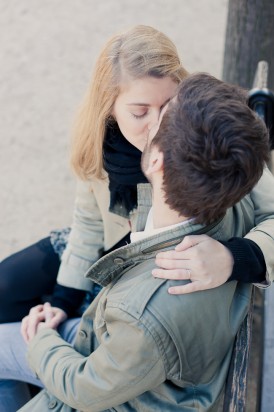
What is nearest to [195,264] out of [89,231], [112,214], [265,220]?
[265,220]

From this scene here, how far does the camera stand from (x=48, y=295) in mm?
2465

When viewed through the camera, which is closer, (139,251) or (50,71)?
(139,251)

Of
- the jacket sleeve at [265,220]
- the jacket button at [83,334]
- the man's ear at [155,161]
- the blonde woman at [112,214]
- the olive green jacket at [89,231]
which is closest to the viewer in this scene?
the man's ear at [155,161]

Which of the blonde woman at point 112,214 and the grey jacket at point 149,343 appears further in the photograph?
the blonde woman at point 112,214

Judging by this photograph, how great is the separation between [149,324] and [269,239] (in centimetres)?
52

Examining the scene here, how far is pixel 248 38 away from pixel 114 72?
175 centimetres

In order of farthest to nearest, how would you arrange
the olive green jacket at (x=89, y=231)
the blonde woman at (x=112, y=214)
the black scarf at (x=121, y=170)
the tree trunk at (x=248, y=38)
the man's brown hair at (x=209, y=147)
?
the tree trunk at (x=248, y=38) < the olive green jacket at (x=89, y=231) < the black scarf at (x=121, y=170) < the blonde woman at (x=112, y=214) < the man's brown hair at (x=209, y=147)

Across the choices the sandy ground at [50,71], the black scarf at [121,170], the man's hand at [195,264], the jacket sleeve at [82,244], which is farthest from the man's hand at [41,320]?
the sandy ground at [50,71]

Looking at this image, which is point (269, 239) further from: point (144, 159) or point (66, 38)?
point (66, 38)

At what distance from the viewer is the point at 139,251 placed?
1.64 metres

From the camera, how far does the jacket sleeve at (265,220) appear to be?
1.78 metres

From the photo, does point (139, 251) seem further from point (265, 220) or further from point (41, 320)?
point (41, 320)

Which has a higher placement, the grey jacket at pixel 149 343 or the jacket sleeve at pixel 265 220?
the jacket sleeve at pixel 265 220

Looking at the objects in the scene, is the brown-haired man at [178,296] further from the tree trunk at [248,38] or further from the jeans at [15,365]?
the tree trunk at [248,38]
